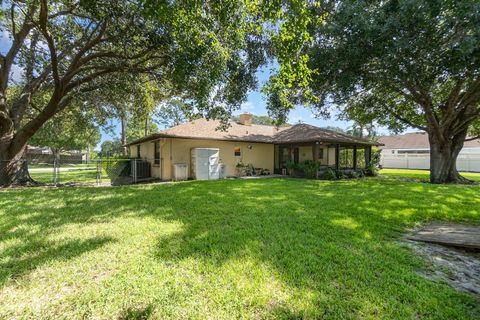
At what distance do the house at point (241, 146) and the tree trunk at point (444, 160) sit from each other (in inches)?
153

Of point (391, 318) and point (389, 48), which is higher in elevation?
point (389, 48)

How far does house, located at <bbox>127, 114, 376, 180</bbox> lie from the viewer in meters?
13.0

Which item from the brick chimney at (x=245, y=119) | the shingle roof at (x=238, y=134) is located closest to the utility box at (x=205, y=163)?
the shingle roof at (x=238, y=134)

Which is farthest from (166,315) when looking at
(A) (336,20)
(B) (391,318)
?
(A) (336,20)

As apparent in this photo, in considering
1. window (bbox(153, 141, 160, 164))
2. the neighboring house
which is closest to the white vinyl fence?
the neighboring house

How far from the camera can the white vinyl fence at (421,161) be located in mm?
20094

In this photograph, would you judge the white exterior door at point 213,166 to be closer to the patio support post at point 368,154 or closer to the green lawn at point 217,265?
the green lawn at point 217,265

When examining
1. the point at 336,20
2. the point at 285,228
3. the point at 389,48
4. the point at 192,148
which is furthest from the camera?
the point at 192,148

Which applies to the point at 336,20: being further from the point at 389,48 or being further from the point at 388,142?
the point at 388,142

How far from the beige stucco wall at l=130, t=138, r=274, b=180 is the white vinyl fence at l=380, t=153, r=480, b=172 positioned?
1754 centimetres

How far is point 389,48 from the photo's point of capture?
22.8ft

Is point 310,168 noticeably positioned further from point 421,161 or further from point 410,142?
point 410,142

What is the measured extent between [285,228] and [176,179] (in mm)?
9541

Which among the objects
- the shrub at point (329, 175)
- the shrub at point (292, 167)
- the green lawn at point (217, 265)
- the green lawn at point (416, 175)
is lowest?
the green lawn at point (217, 265)
